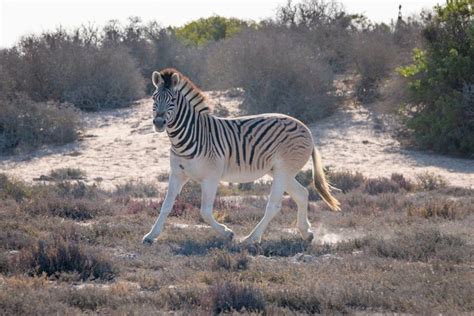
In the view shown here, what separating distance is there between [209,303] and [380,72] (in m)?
18.0

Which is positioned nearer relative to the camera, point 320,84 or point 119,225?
point 119,225

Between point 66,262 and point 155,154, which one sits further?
point 155,154

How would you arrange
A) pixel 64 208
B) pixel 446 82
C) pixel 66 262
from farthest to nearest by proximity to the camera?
pixel 446 82, pixel 64 208, pixel 66 262

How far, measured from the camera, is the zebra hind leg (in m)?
10.8

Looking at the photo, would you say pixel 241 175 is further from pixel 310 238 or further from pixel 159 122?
pixel 159 122

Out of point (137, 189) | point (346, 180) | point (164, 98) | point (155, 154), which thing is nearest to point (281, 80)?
point (155, 154)

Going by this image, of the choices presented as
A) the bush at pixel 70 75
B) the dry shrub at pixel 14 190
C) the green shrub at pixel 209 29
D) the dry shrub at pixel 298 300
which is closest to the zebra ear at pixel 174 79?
the dry shrub at pixel 298 300

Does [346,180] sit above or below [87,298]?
below

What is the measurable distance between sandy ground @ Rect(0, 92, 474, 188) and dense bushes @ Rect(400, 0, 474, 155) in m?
0.49

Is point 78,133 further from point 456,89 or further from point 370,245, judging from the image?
A: point 370,245

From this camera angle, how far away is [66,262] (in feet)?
27.7

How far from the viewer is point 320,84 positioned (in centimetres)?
2295

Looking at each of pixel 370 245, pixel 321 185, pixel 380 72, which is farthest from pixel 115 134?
pixel 370 245

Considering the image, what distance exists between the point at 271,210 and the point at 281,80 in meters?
12.3
